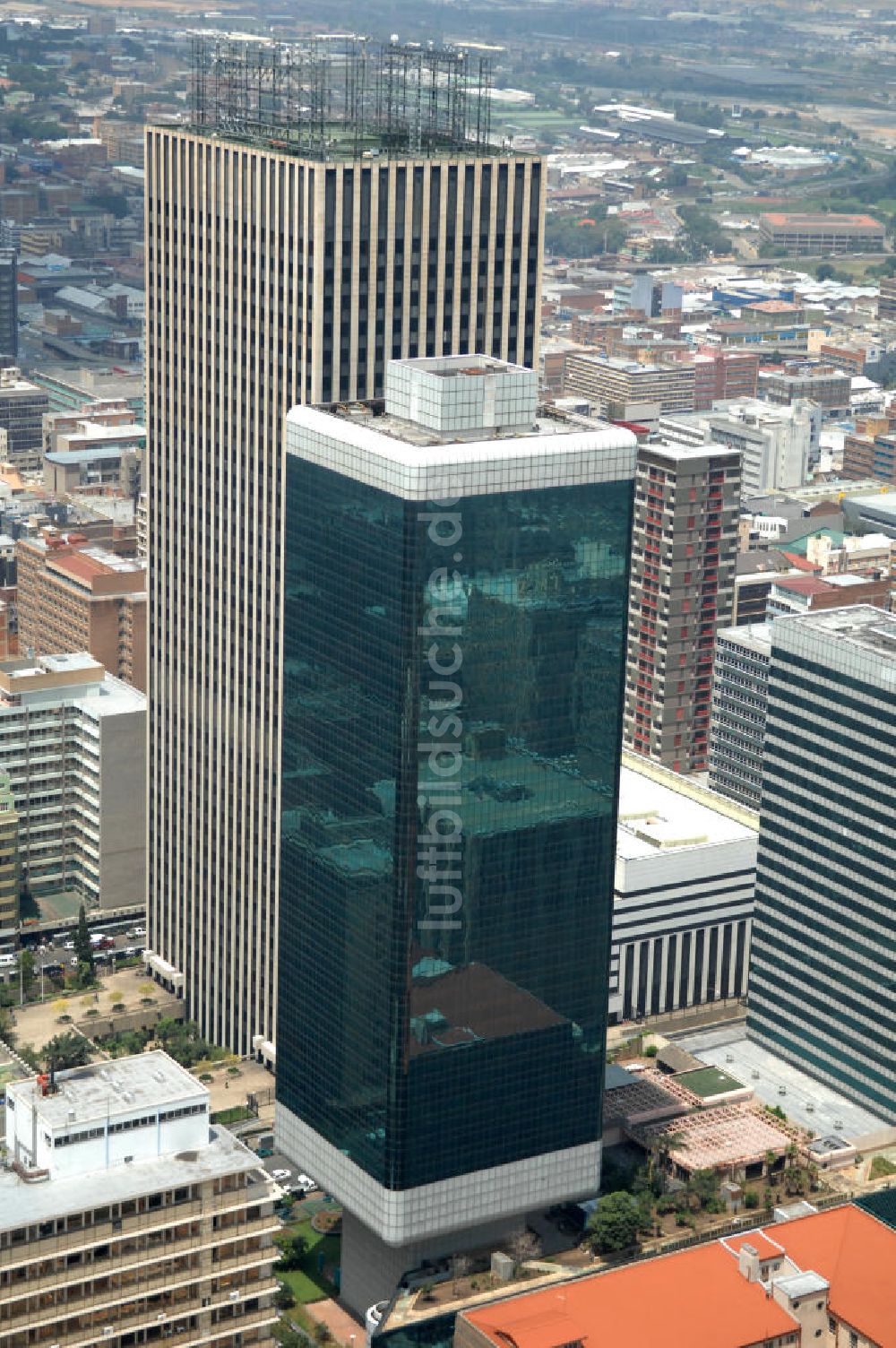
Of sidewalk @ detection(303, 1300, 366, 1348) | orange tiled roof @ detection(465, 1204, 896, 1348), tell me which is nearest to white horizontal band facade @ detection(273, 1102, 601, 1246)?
orange tiled roof @ detection(465, 1204, 896, 1348)

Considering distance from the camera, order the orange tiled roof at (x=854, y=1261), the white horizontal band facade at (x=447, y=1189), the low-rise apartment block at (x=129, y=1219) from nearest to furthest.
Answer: the low-rise apartment block at (x=129, y=1219)
the orange tiled roof at (x=854, y=1261)
the white horizontal band facade at (x=447, y=1189)

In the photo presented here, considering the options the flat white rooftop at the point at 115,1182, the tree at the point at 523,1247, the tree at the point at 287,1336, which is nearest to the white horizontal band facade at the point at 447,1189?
the tree at the point at 523,1247

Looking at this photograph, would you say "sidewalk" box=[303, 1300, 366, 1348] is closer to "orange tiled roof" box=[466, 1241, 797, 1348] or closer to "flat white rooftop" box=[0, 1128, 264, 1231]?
"orange tiled roof" box=[466, 1241, 797, 1348]

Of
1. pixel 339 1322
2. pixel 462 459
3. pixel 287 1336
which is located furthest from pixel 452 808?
pixel 339 1322

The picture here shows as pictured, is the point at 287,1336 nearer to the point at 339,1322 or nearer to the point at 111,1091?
the point at 339,1322

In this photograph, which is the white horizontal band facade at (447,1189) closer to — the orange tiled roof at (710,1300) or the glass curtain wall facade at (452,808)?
the glass curtain wall facade at (452,808)

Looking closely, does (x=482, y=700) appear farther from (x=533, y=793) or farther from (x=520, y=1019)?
(x=520, y=1019)
